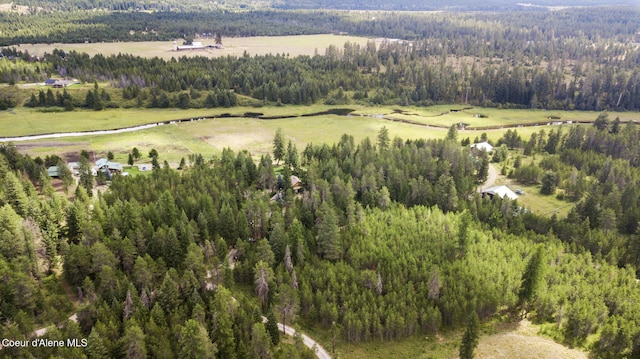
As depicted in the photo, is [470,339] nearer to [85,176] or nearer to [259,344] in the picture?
[259,344]

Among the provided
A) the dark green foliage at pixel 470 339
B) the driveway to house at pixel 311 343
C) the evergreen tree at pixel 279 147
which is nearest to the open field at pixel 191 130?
the evergreen tree at pixel 279 147

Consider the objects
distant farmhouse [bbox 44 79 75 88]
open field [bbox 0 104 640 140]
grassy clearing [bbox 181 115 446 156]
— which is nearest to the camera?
grassy clearing [bbox 181 115 446 156]

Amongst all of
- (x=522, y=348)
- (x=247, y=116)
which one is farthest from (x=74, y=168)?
(x=522, y=348)

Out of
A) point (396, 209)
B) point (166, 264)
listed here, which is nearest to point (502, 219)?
point (396, 209)

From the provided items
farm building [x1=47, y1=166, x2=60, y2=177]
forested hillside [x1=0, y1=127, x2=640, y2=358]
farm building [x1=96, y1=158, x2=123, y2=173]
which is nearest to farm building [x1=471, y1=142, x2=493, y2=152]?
forested hillside [x1=0, y1=127, x2=640, y2=358]

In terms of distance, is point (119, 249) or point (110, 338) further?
point (119, 249)

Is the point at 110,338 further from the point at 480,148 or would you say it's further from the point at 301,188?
the point at 480,148

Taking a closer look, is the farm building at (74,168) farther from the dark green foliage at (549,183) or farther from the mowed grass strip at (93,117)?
the dark green foliage at (549,183)

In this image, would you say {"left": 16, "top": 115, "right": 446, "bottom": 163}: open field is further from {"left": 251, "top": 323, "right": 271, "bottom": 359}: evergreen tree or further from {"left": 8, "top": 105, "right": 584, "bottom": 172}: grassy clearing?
{"left": 251, "top": 323, "right": 271, "bottom": 359}: evergreen tree

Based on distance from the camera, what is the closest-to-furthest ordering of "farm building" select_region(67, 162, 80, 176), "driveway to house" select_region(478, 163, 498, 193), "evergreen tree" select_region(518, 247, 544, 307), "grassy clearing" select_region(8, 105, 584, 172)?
1. "evergreen tree" select_region(518, 247, 544, 307)
2. "farm building" select_region(67, 162, 80, 176)
3. "driveway to house" select_region(478, 163, 498, 193)
4. "grassy clearing" select_region(8, 105, 584, 172)

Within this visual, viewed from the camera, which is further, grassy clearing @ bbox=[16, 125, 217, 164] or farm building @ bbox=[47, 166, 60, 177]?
grassy clearing @ bbox=[16, 125, 217, 164]

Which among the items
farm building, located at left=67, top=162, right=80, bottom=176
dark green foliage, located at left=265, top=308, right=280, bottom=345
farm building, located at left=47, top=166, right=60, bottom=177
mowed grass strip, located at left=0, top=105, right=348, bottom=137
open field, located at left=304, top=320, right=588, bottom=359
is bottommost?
open field, located at left=304, top=320, right=588, bottom=359
